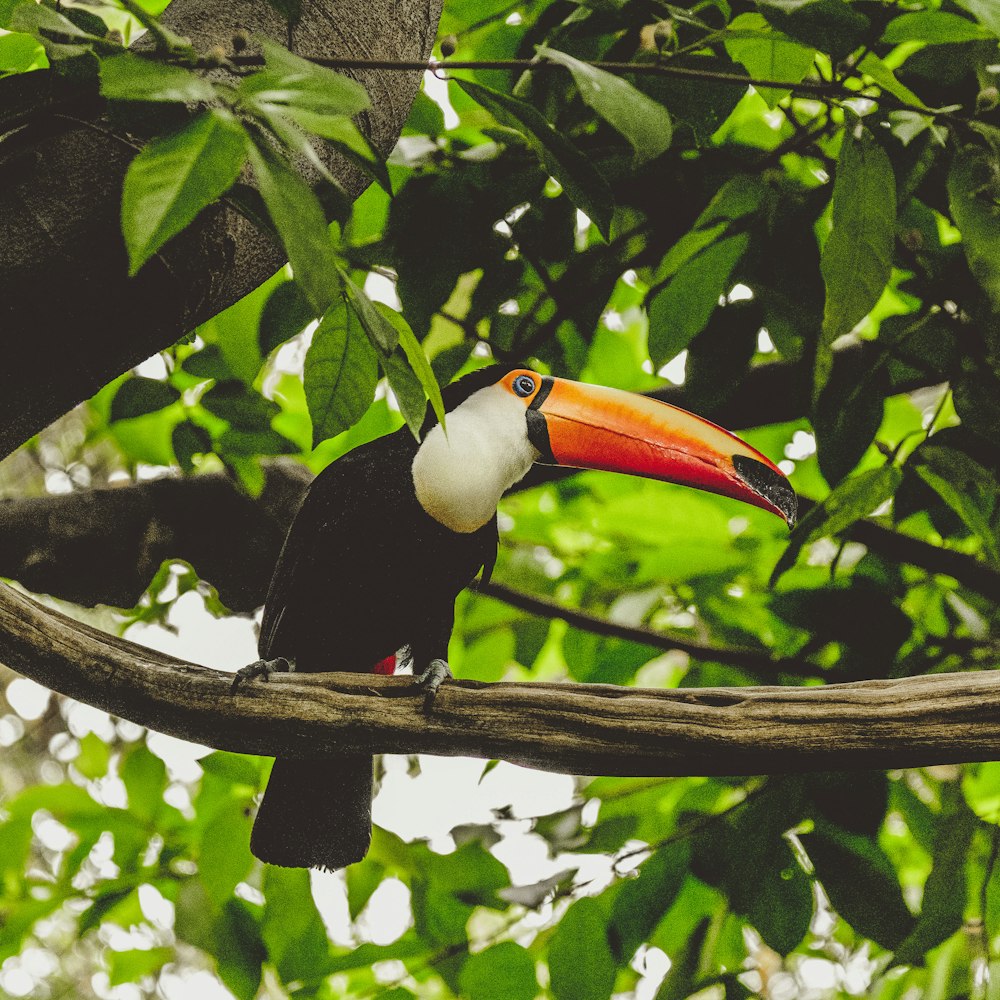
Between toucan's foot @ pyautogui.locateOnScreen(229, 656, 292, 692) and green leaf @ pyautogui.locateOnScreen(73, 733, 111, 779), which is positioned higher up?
green leaf @ pyautogui.locateOnScreen(73, 733, 111, 779)

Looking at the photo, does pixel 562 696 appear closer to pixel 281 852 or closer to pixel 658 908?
pixel 658 908

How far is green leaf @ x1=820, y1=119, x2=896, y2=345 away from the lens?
1.32 metres

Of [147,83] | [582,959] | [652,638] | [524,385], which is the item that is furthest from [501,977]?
[147,83]

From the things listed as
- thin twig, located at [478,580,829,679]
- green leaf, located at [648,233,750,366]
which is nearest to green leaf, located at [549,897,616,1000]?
thin twig, located at [478,580,829,679]

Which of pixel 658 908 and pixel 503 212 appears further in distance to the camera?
pixel 503 212

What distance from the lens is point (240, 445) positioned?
84.6 inches

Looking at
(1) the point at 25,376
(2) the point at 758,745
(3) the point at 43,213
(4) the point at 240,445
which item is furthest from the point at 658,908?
(3) the point at 43,213

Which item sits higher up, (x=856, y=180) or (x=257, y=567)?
(x=257, y=567)

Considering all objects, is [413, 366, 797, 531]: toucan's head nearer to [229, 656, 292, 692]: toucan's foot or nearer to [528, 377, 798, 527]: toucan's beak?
[528, 377, 798, 527]: toucan's beak

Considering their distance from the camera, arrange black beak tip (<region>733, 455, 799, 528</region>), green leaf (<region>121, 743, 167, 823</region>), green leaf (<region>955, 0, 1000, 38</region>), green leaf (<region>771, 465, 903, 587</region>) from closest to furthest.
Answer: green leaf (<region>955, 0, 1000, 38</region>), green leaf (<region>771, 465, 903, 587</region>), black beak tip (<region>733, 455, 799, 528</region>), green leaf (<region>121, 743, 167, 823</region>)

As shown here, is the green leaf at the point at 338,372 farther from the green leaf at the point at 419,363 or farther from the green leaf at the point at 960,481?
the green leaf at the point at 960,481

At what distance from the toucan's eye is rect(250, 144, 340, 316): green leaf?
1.46 metres

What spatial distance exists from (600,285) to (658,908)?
1.15 m

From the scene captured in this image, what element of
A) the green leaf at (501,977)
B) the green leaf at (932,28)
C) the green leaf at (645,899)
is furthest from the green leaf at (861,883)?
the green leaf at (932,28)
